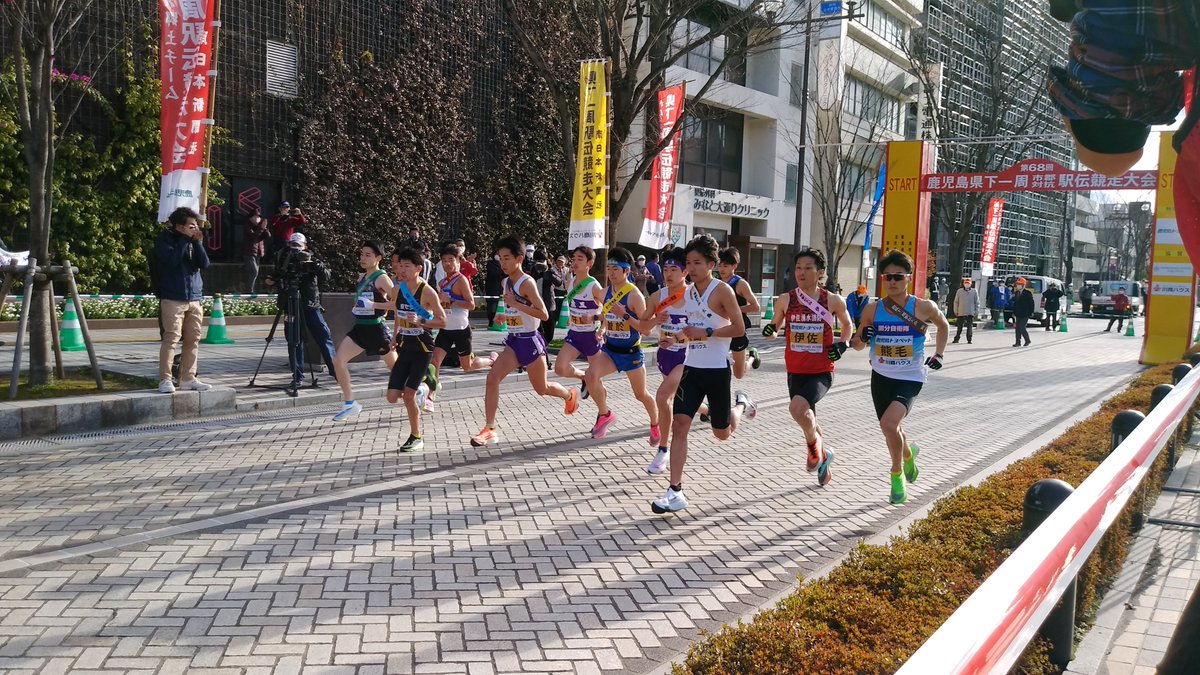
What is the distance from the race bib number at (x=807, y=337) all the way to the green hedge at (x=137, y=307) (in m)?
13.8

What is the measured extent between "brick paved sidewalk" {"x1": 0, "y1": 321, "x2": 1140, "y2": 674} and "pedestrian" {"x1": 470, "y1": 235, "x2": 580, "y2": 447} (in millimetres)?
524

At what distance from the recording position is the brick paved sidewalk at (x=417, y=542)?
160 inches

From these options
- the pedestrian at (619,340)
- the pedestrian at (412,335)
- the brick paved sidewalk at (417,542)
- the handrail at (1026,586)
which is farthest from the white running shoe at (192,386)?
the handrail at (1026,586)

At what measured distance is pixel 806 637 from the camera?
3348mm

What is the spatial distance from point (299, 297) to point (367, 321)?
2.74 m

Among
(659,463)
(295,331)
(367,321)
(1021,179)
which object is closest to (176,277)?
(295,331)

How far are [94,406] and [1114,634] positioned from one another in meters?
8.99

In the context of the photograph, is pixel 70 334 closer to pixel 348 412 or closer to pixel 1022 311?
pixel 348 412

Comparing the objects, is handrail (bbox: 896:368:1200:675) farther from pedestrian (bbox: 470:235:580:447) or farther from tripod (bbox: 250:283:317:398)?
tripod (bbox: 250:283:317:398)

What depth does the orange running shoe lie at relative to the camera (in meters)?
8.75

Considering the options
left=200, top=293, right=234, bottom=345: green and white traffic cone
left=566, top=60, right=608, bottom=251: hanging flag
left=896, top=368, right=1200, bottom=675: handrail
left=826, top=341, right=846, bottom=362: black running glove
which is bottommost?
left=200, top=293, right=234, bottom=345: green and white traffic cone

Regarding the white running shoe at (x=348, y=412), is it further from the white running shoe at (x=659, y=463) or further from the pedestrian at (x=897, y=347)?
the pedestrian at (x=897, y=347)

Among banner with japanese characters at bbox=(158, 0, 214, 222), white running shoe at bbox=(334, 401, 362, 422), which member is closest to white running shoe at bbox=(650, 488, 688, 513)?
white running shoe at bbox=(334, 401, 362, 422)

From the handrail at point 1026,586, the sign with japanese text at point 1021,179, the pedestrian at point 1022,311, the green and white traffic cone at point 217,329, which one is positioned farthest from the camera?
the pedestrian at point 1022,311
